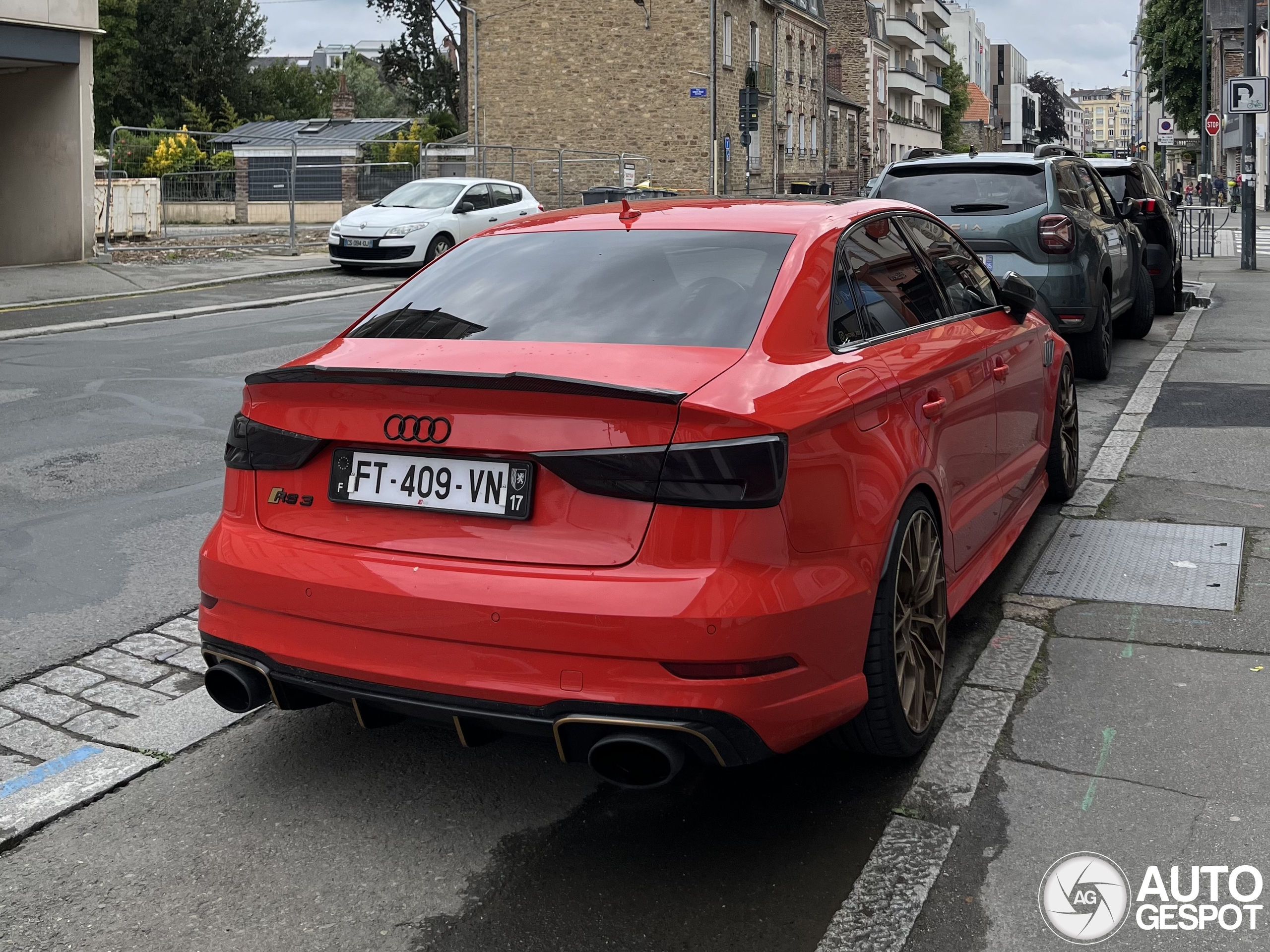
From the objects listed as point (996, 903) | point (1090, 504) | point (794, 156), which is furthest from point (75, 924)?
point (794, 156)

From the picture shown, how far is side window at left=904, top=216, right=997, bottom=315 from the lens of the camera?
5.07 m

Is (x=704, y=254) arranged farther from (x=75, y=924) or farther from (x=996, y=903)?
(x=75, y=924)

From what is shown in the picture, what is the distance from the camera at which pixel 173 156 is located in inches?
1501

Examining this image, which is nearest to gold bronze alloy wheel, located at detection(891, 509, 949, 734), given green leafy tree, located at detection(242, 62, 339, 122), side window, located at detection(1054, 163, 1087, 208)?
side window, located at detection(1054, 163, 1087, 208)

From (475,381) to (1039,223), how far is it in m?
8.04

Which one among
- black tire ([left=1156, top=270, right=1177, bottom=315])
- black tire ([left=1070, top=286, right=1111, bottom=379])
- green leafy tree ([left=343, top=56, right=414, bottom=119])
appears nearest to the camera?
black tire ([left=1070, top=286, right=1111, bottom=379])

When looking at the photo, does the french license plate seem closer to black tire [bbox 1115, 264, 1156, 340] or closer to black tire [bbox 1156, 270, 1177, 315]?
black tire [bbox 1115, 264, 1156, 340]

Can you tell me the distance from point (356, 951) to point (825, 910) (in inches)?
40.5

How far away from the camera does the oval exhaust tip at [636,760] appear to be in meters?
3.21

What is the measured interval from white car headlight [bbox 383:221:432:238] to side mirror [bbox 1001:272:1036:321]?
19403 mm

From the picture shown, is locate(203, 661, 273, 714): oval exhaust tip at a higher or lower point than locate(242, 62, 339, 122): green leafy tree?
lower

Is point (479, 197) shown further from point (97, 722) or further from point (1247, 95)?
point (97, 722)

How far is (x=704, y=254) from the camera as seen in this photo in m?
4.20

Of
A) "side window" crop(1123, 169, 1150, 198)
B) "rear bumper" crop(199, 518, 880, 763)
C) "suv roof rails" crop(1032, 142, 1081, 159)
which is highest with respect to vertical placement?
"side window" crop(1123, 169, 1150, 198)
